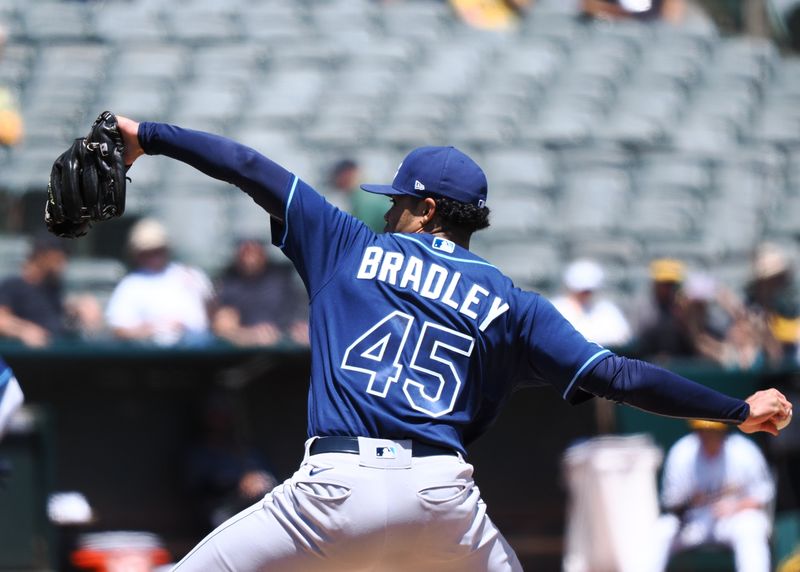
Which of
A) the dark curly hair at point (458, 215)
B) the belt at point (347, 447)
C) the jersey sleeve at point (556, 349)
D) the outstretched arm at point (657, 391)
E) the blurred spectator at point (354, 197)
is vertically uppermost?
the dark curly hair at point (458, 215)

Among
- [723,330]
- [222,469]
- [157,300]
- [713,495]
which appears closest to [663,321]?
[723,330]

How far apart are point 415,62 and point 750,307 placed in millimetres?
5370

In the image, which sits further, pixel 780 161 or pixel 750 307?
pixel 780 161

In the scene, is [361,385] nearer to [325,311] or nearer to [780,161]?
[325,311]

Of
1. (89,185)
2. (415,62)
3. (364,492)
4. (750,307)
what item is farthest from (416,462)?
(415,62)

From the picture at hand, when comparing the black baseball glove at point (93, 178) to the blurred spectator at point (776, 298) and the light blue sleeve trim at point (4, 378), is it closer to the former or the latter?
the light blue sleeve trim at point (4, 378)

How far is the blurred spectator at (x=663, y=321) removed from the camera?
323 inches

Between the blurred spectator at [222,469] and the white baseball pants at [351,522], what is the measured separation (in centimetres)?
428

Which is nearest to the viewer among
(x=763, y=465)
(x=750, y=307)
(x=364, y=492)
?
(x=364, y=492)

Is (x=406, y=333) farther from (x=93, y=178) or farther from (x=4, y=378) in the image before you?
(x=4, y=378)

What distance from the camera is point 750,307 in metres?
8.41

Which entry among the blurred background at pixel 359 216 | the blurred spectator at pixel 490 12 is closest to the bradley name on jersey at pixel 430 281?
the blurred background at pixel 359 216

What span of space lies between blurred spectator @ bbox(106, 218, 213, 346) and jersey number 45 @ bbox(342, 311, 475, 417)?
468cm

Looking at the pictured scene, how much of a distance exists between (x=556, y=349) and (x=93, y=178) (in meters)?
1.23
